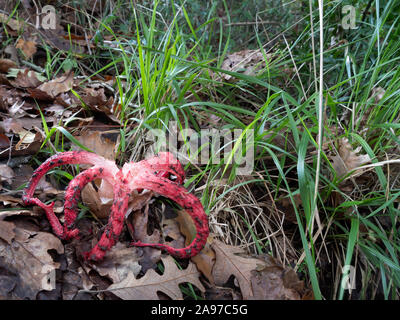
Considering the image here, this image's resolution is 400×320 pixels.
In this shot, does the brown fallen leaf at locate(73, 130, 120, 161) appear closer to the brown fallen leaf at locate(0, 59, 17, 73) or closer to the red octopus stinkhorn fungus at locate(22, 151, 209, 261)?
the red octopus stinkhorn fungus at locate(22, 151, 209, 261)

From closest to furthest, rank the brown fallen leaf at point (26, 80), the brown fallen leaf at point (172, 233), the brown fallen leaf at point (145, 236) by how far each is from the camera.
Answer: the brown fallen leaf at point (145, 236) < the brown fallen leaf at point (172, 233) < the brown fallen leaf at point (26, 80)

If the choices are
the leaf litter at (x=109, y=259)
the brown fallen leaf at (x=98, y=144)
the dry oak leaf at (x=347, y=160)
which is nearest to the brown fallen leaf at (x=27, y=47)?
the leaf litter at (x=109, y=259)

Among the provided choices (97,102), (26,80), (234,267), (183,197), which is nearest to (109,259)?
(183,197)

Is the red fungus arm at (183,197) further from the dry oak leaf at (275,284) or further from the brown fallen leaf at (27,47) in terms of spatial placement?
the brown fallen leaf at (27,47)

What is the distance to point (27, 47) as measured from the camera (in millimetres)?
2914

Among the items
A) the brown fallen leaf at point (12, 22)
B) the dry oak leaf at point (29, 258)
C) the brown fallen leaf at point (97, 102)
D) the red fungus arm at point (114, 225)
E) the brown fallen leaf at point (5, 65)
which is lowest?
the dry oak leaf at point (29, 258)

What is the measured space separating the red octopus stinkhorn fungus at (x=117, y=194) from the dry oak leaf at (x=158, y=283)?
72 mm

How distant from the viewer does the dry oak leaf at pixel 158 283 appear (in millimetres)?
1456

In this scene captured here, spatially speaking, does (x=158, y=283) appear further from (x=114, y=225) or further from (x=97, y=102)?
(x=97, y=102)

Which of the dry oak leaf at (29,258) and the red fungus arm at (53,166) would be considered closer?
the dry oak leaf at (29,258)

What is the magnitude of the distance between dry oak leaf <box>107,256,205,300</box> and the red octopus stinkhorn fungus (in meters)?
0.07

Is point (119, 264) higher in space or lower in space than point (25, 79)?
lower

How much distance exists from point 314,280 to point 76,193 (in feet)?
3.61

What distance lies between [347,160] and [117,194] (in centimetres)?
121
